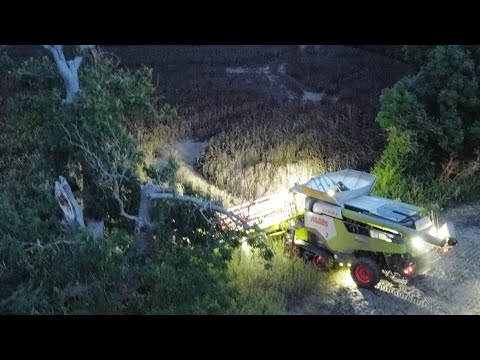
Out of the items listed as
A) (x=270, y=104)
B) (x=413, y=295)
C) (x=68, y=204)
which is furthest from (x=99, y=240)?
(x=270, y=104)

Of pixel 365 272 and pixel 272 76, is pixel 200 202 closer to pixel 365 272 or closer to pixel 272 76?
pixel 365 272

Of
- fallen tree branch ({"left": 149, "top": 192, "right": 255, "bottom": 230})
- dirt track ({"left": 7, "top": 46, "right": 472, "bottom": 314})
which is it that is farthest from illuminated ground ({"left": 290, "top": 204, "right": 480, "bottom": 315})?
fallen tree branch ({"left": 149, "top": 192, "right": 255, "bottom": 230})

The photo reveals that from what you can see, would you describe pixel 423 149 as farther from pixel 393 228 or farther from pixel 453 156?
pixel 393 228

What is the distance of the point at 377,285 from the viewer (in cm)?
637

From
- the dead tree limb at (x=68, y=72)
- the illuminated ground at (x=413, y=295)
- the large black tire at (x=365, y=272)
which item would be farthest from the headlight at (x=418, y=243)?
the dead tree limb at (x=68, y=72)

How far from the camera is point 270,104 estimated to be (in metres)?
12.8

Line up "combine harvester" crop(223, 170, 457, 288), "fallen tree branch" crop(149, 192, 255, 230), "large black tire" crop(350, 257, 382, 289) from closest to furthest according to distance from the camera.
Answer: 1. "fallen tree branch" crop(149, 192, 255, 230)
2. "combine harvester" crop(223, 170, 457, 288)
3. "large black tire" crop(350, 257, 382, 289)

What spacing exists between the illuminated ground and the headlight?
2.06 feet

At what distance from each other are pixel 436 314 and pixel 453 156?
3.86m

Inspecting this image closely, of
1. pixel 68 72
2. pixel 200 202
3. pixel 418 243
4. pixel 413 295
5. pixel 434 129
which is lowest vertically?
pixel 413 295

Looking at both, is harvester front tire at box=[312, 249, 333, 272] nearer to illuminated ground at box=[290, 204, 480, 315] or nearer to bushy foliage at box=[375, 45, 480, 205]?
illuminated ground at box=[290, 204, 480, 315]

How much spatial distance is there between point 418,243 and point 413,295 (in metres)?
0.68

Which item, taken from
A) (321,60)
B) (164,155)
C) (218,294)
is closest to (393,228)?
(218,294)

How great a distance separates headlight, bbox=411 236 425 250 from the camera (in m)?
5.86
